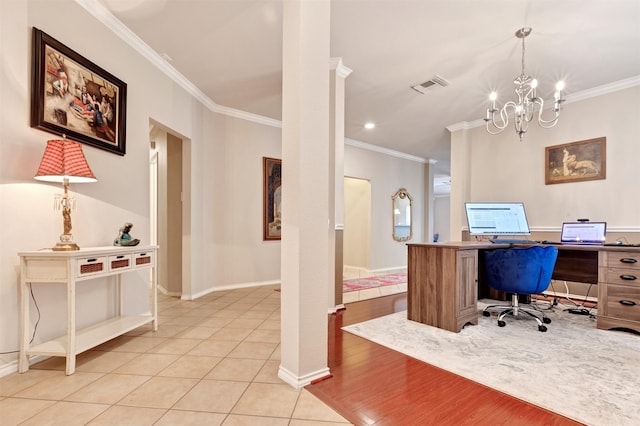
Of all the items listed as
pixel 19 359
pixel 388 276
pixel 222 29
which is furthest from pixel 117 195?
pixel 388 276

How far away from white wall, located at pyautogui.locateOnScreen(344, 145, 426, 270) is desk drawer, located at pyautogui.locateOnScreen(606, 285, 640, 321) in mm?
4267

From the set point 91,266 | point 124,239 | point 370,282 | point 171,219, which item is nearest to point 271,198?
point 171,219

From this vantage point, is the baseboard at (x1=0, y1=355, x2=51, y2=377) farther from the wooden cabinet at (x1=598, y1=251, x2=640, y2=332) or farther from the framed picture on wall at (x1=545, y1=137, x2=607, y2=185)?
the framed picture on wall at (x1=545, y1=137, x2=607, y2=185)

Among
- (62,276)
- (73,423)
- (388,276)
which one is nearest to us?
(73,423)

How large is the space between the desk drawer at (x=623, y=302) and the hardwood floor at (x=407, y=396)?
2.06 metres

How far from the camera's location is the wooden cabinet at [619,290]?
275cm

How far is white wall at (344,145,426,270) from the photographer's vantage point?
21.8 feet

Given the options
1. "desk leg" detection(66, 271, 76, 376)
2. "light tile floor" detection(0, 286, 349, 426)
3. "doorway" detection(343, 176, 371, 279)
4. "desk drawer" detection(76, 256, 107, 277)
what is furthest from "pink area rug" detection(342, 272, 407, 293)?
"desk leg" detection(66, 271, 76, 376)

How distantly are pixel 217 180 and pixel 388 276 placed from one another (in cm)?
391

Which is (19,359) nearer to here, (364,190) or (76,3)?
(76,3)

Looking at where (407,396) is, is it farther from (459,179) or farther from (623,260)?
(459,179)

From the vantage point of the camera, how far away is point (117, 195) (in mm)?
2773

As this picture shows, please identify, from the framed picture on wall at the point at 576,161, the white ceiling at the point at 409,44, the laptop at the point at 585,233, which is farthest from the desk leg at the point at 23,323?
the framed picture on wall at the point at 576,161

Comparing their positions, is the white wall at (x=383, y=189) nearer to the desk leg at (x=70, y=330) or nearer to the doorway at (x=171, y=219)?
the doorway at (x=171, y=219)
